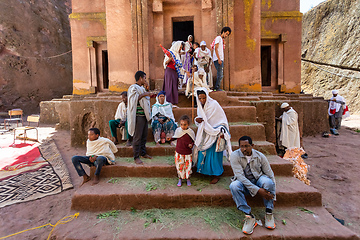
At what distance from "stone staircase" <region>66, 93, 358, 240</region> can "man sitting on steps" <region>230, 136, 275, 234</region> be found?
159mm

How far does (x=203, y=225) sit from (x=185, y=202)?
486mm

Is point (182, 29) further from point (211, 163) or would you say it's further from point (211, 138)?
point (211, 163)

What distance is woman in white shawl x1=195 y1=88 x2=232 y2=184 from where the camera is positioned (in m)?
3.37

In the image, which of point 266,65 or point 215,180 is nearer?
point 215,180

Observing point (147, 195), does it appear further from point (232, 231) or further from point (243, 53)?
point (243, 53)

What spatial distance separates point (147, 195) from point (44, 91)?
1700 cm

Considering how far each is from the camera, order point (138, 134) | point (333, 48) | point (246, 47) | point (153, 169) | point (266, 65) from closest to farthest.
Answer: point (153, 169) → point (138, 134) → point (246, 47) → point (266, 65) → point (333, 48)

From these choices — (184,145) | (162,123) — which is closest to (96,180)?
(184,145)

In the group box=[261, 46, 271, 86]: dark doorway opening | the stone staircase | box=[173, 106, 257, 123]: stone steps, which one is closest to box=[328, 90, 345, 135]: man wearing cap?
box=[261, 46, 271, 86]: dark doorway opening

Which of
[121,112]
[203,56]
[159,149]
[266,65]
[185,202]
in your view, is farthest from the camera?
[266,65]

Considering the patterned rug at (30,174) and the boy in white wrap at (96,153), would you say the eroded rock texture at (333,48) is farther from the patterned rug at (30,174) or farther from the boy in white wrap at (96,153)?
→ the patterned rug at (30,174)

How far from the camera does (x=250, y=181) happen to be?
285 centimetres

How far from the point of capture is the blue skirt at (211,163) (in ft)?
11.2

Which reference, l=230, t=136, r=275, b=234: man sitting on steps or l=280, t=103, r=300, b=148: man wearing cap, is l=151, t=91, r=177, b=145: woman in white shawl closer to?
l=230, t=136, r=275, b=234: man sitting on steps
